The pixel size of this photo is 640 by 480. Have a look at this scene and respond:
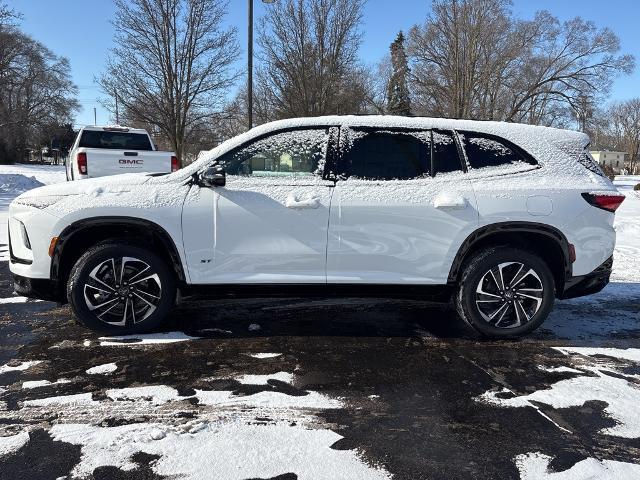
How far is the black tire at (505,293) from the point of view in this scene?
3822 millimetres

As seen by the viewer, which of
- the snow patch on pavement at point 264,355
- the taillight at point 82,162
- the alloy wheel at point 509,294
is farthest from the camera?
the taillight at point 82,162

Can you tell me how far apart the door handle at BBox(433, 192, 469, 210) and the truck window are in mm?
9149

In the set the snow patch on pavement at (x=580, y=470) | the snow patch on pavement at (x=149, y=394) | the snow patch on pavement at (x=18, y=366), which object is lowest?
the snow patch on pavement at (x=580, y=470)

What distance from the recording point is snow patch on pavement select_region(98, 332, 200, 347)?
3709 mm

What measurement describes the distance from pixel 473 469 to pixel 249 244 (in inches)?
87.4

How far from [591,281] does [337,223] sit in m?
2.18

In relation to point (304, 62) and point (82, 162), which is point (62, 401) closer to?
point (82, 162)

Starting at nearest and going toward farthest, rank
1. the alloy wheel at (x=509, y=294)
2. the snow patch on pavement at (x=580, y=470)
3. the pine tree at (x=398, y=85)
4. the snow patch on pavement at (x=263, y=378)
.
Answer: the snow patch on pavement at (x=580, y=470), the snow patch on pavement at (x=263, y=378), the alloy wheel at (x=509, y=294), the pine tree at (x=398, y=85)

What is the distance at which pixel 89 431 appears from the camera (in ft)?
8.23

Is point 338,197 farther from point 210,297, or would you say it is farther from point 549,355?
point 549,355

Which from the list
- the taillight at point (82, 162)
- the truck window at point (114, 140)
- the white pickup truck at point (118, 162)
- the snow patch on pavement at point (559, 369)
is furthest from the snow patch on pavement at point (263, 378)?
the truck window at point (114, 140)

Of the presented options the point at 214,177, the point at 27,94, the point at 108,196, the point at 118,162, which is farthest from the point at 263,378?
the point at 27,94

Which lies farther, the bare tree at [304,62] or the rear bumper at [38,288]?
the bare tree at [304,62]

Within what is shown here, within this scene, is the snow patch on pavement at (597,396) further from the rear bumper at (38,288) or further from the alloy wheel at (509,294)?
the rear bumper at (38,288)
